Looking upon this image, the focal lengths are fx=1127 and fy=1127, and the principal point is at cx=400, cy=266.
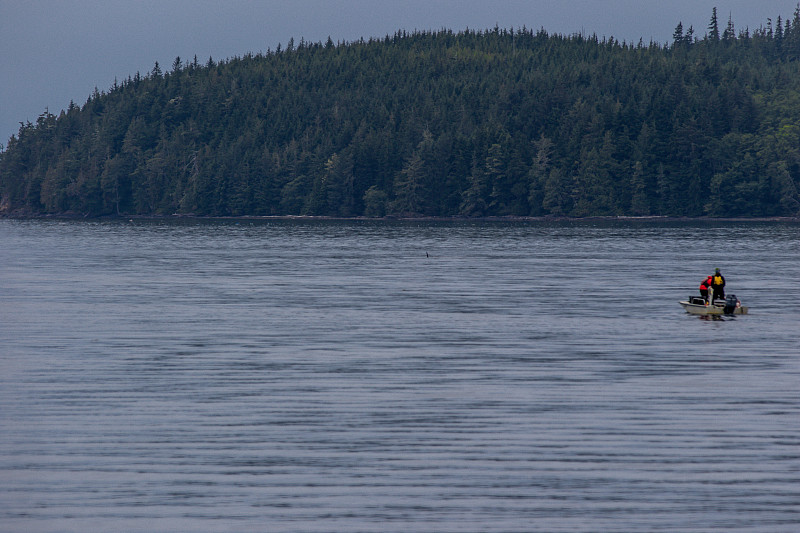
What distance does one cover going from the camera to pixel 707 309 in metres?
47.9

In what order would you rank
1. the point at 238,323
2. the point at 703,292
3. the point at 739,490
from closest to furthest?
the point at 739,490
the point at 238,323
the point at 703,292

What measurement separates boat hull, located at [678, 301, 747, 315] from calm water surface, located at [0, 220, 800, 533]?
780 millimetres

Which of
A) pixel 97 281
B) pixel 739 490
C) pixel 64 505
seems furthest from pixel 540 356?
pixel 97 281

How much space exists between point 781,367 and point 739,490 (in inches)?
589

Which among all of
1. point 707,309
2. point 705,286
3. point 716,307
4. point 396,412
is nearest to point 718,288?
point 716,307

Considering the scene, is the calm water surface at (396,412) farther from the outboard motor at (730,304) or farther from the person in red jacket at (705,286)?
the person in red jacket at (705,286)

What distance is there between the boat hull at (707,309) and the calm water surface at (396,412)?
0.78 metres

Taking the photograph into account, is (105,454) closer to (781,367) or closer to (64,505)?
(64,505)

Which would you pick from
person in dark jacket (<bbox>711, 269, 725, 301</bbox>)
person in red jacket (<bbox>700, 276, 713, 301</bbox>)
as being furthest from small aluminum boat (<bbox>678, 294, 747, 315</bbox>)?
person in red jacket (<bbox>700, 276, 713, 301</bbox>)

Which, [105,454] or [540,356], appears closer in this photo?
[105,454]

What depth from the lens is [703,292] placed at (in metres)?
50.2

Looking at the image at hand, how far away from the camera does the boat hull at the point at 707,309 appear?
47062mm

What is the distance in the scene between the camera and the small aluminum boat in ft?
154

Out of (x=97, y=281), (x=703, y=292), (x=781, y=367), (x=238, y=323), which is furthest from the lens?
(x=97, y=281)
